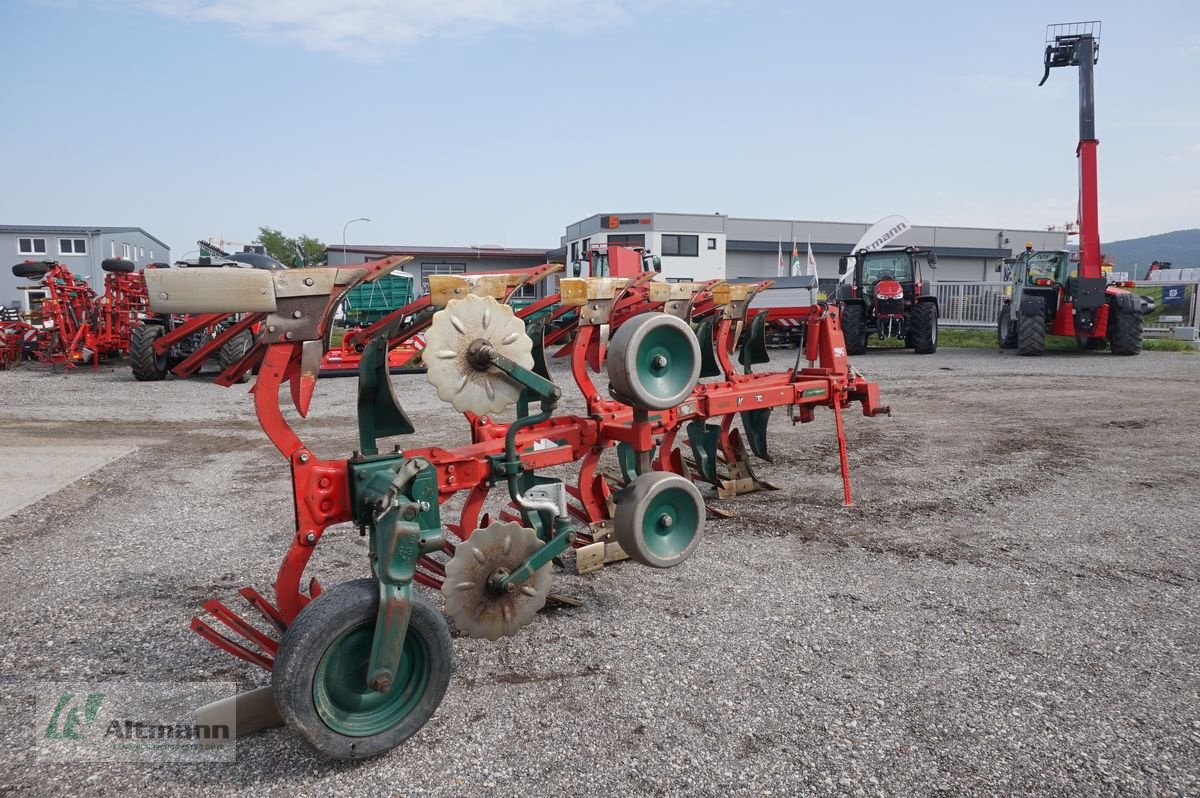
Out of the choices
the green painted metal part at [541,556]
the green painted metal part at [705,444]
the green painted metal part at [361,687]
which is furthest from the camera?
the green painted metal part at [705,444]

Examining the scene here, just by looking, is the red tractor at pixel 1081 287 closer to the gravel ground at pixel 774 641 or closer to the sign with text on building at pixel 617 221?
the gravel ground at pixel 774 641

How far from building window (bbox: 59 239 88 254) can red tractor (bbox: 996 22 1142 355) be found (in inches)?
1662

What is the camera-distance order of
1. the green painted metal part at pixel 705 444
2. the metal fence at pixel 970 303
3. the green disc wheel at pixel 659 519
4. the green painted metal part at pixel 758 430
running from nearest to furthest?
the green disc wheel at pixel 659 519, the green painted metal part at pixel 705 444, the green painted metal part at pixel 758 430, the metal fence at pixel 970 303

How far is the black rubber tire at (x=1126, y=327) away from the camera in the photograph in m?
16.0

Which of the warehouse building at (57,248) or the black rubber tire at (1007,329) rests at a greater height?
the warehouse building at (57,248)

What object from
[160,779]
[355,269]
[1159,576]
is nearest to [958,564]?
[1159,576]

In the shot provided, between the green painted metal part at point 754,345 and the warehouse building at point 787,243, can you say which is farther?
the warehouse building at point 787,243

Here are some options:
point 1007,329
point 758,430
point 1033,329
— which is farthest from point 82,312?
point 1007,329

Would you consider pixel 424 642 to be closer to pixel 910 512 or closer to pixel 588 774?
pixel 588 774

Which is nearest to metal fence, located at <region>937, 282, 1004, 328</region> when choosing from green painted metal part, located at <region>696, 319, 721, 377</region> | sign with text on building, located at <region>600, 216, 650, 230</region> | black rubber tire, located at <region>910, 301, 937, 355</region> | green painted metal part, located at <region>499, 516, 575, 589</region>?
black rubber tire, located at <region>910, 301, 937, 355</region>

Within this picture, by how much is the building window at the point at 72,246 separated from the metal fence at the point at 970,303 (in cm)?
4012

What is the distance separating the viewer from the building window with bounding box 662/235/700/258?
30703 mm

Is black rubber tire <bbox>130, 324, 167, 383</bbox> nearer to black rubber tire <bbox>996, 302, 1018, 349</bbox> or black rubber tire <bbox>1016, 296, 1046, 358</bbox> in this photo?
black rubber tire <bbox>1016, 296, 1046, 358</bbox>

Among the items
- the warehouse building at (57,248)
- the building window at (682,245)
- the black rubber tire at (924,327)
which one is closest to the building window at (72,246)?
the warehouse building at (57,248)
